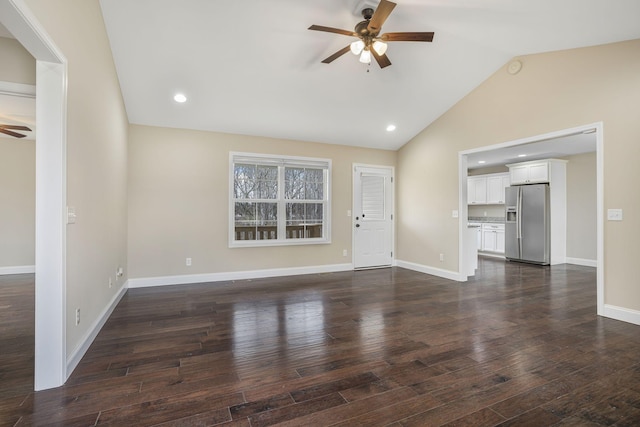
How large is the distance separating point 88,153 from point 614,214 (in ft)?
17.6

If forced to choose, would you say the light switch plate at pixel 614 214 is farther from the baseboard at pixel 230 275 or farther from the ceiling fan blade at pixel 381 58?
the baseboard at pixel 230 275

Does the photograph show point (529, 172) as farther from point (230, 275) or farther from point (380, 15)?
point (230, 275)

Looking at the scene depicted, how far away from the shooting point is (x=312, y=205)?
578 cm

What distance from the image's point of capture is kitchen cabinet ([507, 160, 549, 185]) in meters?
6.81

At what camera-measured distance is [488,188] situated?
8.20 metres

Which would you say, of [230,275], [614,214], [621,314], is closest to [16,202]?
[230,275]

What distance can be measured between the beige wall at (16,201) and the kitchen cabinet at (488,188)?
1028 cm

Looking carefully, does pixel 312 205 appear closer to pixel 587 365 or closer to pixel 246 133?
pixel 246 133

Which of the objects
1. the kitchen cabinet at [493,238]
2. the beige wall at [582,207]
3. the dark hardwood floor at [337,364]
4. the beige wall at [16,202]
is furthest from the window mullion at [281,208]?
the beige wall at [582,207]

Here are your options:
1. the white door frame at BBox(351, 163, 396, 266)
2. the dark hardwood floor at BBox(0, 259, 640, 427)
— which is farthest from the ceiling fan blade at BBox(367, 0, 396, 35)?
the white door frame at BBox(351, 163, 396, 266)

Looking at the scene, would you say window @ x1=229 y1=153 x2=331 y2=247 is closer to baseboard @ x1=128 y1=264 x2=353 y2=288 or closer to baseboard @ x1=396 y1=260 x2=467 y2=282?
baseboard @ x1=128 y1=264 x2=353 y2=288

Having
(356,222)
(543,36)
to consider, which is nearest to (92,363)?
(356,222)

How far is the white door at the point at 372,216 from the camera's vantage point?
6.12 m

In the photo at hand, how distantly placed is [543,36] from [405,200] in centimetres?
348
